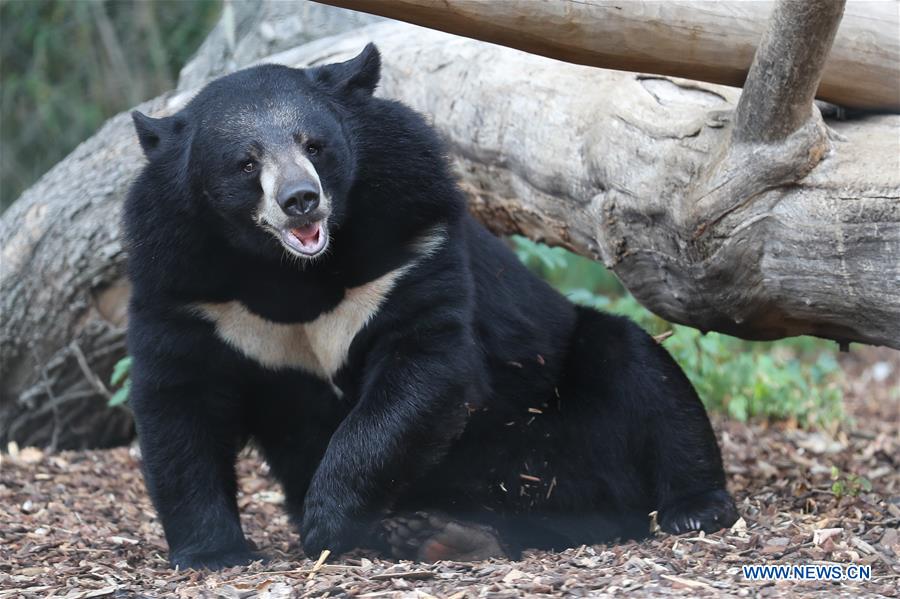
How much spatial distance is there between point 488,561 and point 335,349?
2.72ft

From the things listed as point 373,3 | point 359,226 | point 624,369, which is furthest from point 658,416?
point 373,3

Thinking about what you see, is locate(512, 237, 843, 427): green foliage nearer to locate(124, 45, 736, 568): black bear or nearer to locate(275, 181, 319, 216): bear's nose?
locate(124, 45, 736, 568): black bear

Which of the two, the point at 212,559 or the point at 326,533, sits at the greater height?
the point at 326,533

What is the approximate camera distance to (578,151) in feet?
13.6

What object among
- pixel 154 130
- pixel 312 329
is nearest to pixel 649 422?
pixel 312 329

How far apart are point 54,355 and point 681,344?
10.3 feet

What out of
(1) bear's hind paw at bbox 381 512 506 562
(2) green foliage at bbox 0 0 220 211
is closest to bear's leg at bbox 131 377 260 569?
(1) bear's hind paw at bbox 381 512 506 562

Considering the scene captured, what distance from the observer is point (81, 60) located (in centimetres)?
902

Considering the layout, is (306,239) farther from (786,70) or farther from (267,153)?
(786,70)

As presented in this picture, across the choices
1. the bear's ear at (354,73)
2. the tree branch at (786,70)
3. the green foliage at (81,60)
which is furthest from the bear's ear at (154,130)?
the green foliage at (81,60)

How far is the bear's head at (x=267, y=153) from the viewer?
3279 millimetres

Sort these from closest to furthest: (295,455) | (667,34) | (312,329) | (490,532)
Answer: (667,34) < (490,532) < (312,329) < (295,455)

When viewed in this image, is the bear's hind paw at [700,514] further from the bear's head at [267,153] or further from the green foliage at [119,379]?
the green foliage at [119,379]

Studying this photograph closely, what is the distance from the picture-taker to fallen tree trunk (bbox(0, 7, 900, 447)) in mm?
3404
